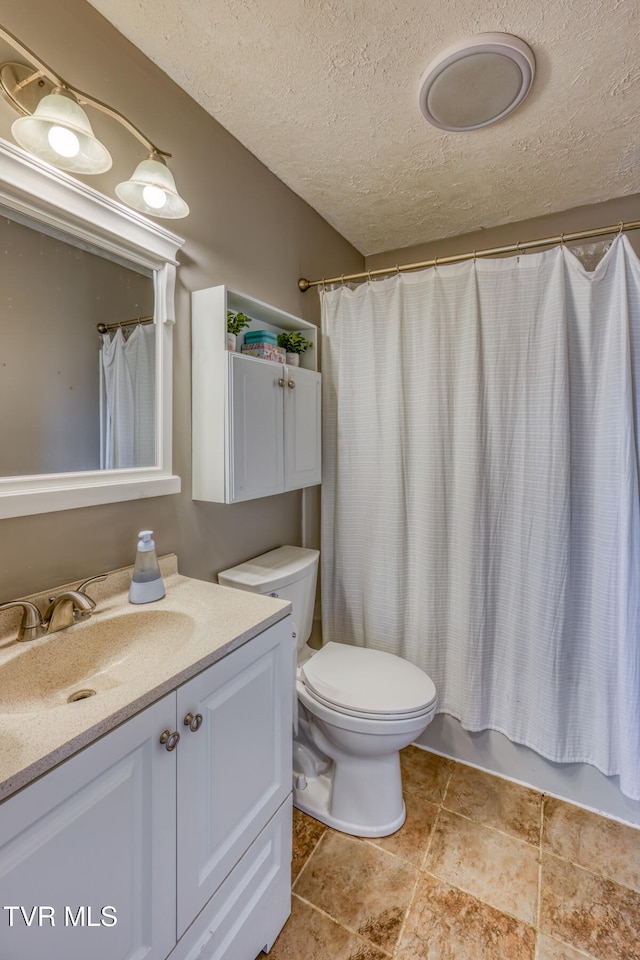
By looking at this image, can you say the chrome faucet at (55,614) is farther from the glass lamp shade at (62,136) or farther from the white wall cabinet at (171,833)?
the glass lamp shade at (62,136)

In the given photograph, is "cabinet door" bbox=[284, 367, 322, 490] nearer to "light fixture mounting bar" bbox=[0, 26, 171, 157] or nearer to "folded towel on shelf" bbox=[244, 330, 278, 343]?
"folded towel on shelf" bbox=[244, 330, 278, 343]

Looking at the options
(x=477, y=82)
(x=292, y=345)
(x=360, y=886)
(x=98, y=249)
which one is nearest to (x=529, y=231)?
(x=477, y=82)

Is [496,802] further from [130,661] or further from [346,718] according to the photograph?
[130,661]

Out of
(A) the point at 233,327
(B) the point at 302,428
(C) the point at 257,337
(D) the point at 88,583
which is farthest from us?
(B) the point at 302,428

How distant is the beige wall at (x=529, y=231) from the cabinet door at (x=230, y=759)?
2.04 m

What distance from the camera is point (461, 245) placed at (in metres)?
2.18

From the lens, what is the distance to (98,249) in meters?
1.12

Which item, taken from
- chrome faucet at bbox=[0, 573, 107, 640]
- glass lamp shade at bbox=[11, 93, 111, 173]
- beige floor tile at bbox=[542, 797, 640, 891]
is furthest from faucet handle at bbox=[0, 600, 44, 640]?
beige floor tile at bbox=[542, 797, 640, 891]

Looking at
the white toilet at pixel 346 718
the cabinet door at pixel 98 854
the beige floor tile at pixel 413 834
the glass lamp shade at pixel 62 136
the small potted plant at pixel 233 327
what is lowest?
the beige floor tile at pixel 413 834

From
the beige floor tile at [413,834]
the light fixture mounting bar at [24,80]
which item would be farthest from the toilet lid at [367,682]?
the light fixture mounting bar at [24,80]

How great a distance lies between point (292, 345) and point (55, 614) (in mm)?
1260

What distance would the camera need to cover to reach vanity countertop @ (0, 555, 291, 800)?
61 cm

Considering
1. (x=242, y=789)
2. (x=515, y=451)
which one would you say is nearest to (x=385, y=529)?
(x=515, y=451)

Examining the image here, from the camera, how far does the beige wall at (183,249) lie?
1.01 m
